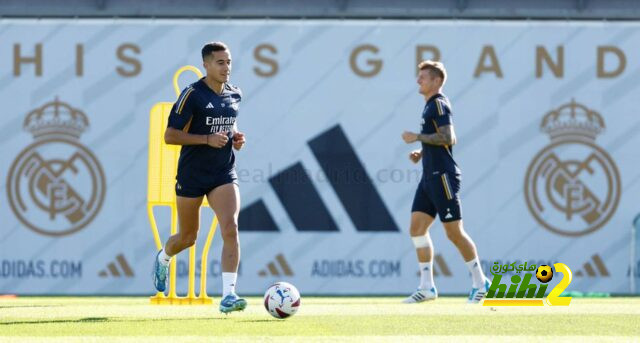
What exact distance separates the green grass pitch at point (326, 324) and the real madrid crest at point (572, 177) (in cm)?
500

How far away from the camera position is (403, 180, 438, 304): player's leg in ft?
31.0

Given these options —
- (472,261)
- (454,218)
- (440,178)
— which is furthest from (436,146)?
(472,261)

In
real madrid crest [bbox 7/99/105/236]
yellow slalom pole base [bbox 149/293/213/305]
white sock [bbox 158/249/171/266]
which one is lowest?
yellow slalom pole base [bbox 149/293/213/305]

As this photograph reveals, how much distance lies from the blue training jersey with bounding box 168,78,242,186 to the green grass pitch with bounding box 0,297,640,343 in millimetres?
923

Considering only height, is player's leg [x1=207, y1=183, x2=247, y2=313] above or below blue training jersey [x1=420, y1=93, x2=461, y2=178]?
below

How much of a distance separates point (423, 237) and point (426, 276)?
0.31m

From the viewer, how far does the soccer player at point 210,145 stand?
25.1ft

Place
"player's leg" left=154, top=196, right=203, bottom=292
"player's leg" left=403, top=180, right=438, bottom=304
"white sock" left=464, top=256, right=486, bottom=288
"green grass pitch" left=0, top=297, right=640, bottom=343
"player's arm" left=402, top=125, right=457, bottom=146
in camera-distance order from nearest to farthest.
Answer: "green grass pitch" left=0, top=297, right=640, bottom=343 < "player's leg" left=154, top=196, right=203, bottom=292 < "player's arm" left=402, top=125, right=457, bottom=146 < "white sock" left=464, top=256, right=486, bottom=288 < "player's leg" left=403, top=180, right=438, bottom=304

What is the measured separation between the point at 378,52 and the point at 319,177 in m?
1.61

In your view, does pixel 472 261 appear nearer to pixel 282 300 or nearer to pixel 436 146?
pixel 436 146

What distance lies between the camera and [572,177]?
14109mm

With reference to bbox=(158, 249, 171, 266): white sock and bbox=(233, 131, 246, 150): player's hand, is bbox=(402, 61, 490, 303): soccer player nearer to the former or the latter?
bbox=(233, 131, 246, 150): player's hand

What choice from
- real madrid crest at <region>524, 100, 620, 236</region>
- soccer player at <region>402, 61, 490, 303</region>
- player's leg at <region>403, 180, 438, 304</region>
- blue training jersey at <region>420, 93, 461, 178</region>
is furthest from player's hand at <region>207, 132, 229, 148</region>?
real madrid crest at <region>524, 100, 620, 236</region>

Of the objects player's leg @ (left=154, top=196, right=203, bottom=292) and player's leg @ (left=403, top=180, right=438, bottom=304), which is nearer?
player's leg @ (left=154, top=196, right=203, bottom=292)
